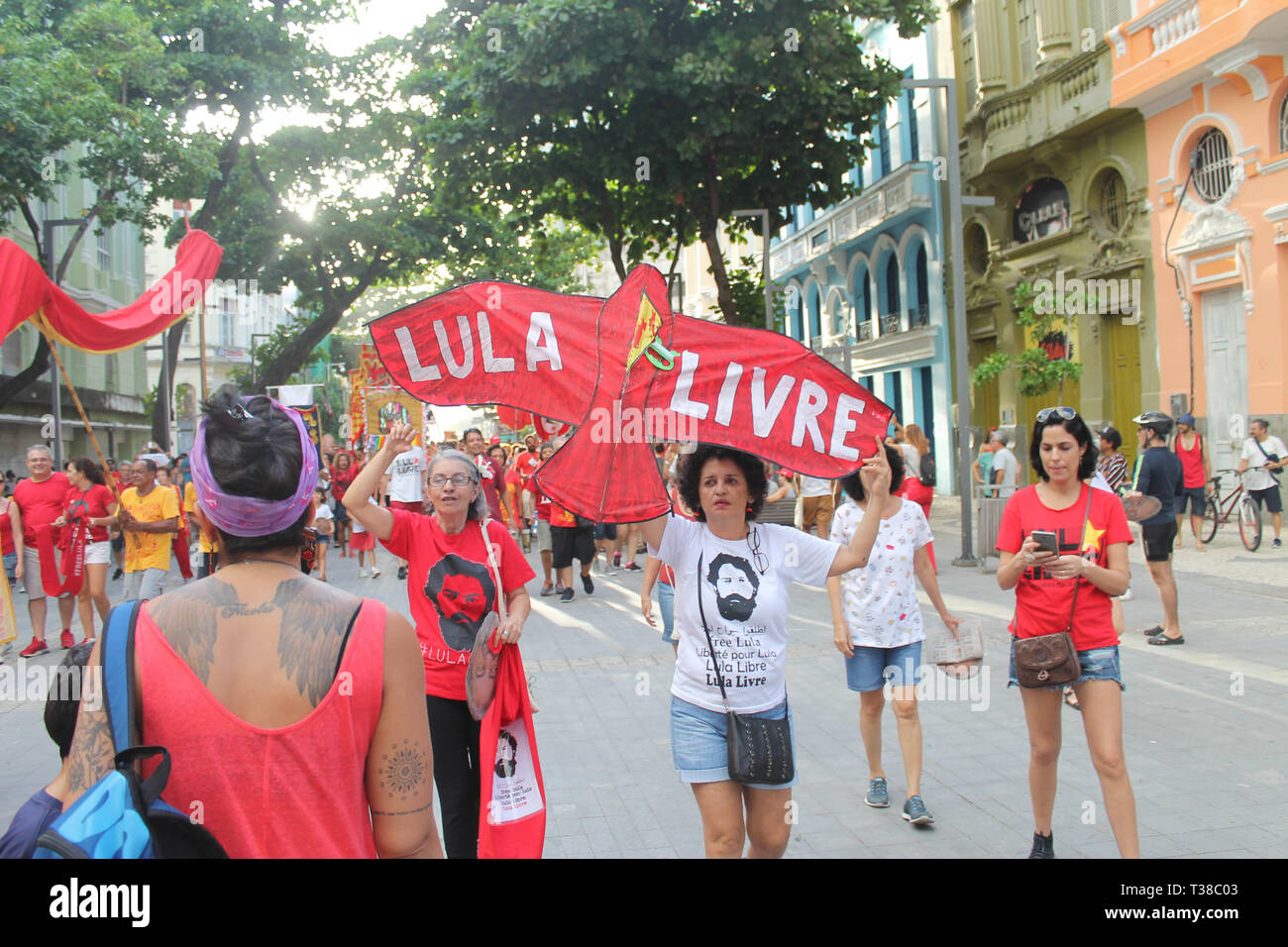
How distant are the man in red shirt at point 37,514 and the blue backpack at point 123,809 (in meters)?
9.39

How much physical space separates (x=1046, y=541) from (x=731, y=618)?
1343 mm

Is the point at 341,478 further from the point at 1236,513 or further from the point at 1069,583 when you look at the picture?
the point at 1069,583

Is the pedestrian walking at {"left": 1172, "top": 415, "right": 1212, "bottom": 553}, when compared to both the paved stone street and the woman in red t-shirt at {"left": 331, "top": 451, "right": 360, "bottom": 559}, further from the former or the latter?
the woman in red t-shirt at {"left": 331, "top": 451, "right": 360, "bottom": 559}

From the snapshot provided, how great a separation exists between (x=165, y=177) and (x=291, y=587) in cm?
1873

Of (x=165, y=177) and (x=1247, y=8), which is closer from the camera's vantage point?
(x=1247, y=8)

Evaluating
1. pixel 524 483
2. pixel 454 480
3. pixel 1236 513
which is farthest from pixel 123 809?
pixel 1236 513

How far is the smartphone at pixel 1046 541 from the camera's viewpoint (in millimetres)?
3986

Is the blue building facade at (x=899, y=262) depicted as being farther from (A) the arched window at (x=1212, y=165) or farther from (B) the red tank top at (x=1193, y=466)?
(B) the red tank top at (x=1193, y=466)

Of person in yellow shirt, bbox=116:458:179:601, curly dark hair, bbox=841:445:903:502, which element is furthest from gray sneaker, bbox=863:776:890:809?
person in yellow shirt, bbox=116:458:179:601

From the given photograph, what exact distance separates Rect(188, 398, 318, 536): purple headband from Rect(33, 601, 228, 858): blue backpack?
0.69ft

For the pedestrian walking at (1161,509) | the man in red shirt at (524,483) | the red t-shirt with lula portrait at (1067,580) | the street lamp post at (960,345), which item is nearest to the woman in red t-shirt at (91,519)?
the man in red shirt at (524,483)
